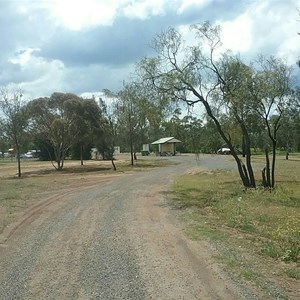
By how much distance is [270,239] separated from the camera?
9.96m

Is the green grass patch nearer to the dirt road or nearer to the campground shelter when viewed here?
the dirt road

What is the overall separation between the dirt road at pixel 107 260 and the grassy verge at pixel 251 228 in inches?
18.8

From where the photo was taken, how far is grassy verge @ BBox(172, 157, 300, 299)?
7.26 m

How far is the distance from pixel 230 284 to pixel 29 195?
50.7ft

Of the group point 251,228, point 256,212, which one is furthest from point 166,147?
point 251,228

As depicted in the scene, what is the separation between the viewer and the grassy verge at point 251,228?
7.26 metres

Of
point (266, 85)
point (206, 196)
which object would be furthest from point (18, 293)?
point (266, 85)

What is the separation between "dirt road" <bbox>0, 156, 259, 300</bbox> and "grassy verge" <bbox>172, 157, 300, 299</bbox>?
477mm

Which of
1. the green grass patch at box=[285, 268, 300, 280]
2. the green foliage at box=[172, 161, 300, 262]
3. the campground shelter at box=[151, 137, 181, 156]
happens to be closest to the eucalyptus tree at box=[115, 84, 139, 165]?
the green foliage at box=[172, 161, 300, 262]

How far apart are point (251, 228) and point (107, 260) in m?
4.84

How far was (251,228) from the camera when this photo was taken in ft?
37.3

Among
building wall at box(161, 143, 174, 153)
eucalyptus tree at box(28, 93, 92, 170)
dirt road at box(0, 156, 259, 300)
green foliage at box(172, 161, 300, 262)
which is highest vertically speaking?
eucalyptus tree at box(28, 93, 92, 170)

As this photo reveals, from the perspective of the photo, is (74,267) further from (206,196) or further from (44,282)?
(206,196)

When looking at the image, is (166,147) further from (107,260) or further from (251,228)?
(107,260)
